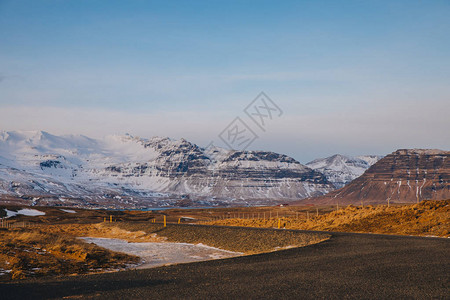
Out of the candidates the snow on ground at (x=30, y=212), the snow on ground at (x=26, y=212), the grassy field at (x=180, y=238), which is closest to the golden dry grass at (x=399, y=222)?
the grassy field at (x=180, y=238)

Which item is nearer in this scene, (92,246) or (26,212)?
(92,246)

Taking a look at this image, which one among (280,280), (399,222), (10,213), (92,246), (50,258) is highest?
(280,280)

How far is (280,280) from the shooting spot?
14.7 m

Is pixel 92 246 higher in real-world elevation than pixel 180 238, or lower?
higher

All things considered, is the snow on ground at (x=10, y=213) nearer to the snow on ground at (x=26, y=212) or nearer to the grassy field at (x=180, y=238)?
the snow on ground at (x=26, y=212)

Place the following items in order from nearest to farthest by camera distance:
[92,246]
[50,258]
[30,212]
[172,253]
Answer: [50,258] → [92,246] → [172,253] → [30,212]

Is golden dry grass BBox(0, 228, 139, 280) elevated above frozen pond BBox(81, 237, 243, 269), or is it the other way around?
golden dry grass BBox(0, 228, 139, 280)

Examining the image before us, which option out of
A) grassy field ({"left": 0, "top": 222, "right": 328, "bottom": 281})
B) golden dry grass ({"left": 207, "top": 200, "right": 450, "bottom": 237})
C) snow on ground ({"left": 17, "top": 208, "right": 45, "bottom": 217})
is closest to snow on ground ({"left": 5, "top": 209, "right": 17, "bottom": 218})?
snow on ground ({"left": 17, "top": 208, "right": 45, "bottom": 217})

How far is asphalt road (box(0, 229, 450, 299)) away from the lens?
42.5 feet

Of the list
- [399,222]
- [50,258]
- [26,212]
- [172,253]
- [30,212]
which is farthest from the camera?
[30,212]

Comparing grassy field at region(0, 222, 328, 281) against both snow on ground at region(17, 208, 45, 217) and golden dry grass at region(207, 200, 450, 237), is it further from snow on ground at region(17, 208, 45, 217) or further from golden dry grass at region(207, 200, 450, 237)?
snow on ground at region(17, 208, 45, 217)

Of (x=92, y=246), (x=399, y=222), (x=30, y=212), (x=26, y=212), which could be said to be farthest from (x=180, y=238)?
(x=30, y=212)

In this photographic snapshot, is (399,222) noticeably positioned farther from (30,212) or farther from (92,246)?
(30,212)

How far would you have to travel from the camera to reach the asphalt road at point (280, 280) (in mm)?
12945
